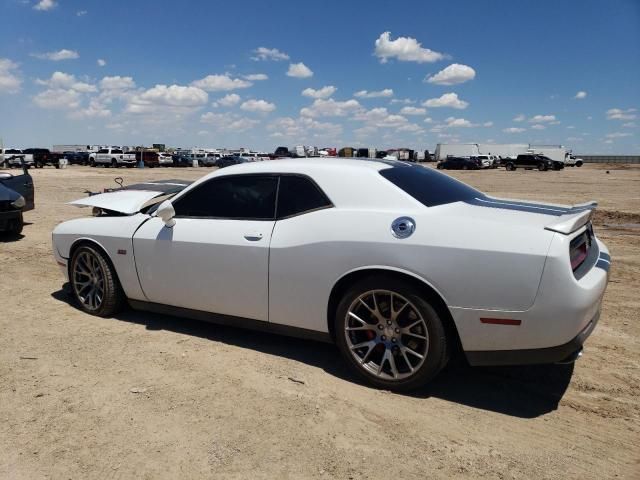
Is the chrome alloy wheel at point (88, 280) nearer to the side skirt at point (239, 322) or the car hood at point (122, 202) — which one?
the side skirt at point (239, 322)

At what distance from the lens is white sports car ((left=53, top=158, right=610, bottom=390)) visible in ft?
9.46

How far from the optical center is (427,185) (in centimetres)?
371

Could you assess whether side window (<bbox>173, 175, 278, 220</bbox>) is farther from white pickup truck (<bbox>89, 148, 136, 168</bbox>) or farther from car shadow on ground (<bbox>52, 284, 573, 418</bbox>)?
white pickup truck (<bbox>89, 148, 136, 168</bbox>)

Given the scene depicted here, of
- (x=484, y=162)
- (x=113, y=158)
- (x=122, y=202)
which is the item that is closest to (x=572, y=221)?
(x=122, y=202)

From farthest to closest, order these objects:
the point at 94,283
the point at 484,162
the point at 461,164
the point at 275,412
A: 1. the point at 484,162
2. the point at 461,164
3. the point at 94,283
4. the point at 275,412

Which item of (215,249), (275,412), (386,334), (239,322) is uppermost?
(215,249)

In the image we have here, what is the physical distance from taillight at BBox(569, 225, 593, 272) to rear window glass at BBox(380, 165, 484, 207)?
84 cm

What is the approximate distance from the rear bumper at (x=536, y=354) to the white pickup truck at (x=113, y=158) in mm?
49306

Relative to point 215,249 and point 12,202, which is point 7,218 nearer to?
point 12,202

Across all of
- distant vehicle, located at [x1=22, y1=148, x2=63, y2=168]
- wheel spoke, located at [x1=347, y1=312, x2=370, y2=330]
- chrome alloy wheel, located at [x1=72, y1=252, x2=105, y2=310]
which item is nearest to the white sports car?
wheel spoke, located at [x1=347, y1=312, x2=370, y2=330]

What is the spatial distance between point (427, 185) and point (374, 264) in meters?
0.87

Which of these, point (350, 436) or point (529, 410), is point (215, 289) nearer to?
point (350, 436)

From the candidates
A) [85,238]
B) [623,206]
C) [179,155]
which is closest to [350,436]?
[85,238]

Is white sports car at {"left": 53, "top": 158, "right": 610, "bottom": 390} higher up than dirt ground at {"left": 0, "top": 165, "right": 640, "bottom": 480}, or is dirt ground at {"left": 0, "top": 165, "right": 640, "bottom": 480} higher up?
white sports car at {"left": 53, "top": 158, "right": 610, "bottom": 390}
